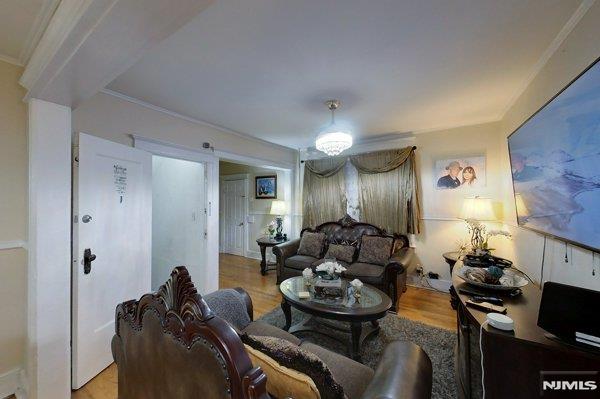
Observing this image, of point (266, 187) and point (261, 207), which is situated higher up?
point (266, 187)

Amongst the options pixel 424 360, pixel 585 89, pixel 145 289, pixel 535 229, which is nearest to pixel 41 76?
pixel 145 289

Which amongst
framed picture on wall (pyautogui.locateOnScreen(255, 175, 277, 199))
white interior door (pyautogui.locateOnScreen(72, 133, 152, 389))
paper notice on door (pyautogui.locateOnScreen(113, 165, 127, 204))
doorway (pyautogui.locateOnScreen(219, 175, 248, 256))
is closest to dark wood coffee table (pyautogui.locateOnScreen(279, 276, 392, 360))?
white interior door (pyautogui.locateOnScreen(72, 133, 152, 389))

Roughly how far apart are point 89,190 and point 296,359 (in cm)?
208

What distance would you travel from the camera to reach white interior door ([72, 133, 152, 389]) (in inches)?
73.7

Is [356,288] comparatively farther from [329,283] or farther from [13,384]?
[13,384]

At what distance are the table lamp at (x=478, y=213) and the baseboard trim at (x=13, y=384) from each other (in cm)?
443

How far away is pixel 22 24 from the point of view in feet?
4.71

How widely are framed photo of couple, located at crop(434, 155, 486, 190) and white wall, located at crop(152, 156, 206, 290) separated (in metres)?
3.54

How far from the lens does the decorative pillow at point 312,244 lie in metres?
3.99

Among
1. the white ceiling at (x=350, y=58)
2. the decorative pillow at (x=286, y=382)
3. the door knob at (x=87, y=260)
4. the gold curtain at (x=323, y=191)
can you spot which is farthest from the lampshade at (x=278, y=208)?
the decorative pillow at (x=286, y=382)

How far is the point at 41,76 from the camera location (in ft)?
4.61

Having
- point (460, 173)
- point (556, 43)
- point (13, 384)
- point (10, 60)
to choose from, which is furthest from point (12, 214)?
point (460, 173)

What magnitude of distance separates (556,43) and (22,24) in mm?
3465

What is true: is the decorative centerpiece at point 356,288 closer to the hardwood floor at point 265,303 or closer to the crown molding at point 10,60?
the hardwood floor at point 265,303
